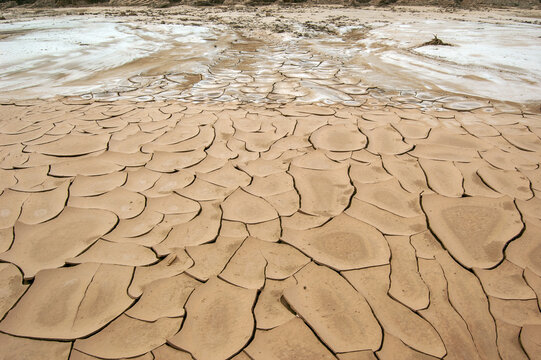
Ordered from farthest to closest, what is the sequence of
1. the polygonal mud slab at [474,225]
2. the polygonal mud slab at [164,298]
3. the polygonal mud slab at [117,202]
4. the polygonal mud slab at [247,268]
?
the polygonal mud slab at [117,202]
the polygonal mud slab at [474,225]
the polygonal mud slab at [247,268]
the polygonal mud slab at [164,298]

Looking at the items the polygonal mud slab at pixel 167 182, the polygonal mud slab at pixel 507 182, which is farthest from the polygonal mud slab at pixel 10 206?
the polygonal mud slab at pixel 507 182

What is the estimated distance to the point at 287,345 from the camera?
1.06 meters

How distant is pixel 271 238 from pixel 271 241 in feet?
0.07

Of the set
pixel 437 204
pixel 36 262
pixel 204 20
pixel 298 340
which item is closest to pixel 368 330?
pixel 298 340

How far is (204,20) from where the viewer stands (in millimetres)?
8273

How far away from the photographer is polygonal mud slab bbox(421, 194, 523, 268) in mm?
1400

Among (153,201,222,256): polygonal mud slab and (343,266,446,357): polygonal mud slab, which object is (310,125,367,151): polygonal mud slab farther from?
(343,266,446,357): polygonal mud slab

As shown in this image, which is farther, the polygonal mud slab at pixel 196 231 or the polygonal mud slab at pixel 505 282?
the polygonal mud slab at pixel 196 231

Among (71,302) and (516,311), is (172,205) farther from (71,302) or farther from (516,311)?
(516,311)

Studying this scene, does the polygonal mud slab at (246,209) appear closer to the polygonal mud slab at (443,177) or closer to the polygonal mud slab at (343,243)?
the polygonal mud slab at (343,243)

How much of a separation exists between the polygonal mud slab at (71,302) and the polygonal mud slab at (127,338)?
4cm

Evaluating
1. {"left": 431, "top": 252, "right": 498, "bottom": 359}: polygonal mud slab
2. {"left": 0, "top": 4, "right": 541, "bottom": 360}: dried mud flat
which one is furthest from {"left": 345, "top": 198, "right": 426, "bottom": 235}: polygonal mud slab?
{"left": 431, "top": 252, "right": 498, "bottom": 359}: polygonal mud slab

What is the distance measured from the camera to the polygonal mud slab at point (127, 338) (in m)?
1.04

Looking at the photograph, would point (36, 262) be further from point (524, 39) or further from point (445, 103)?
point (524, 39)
